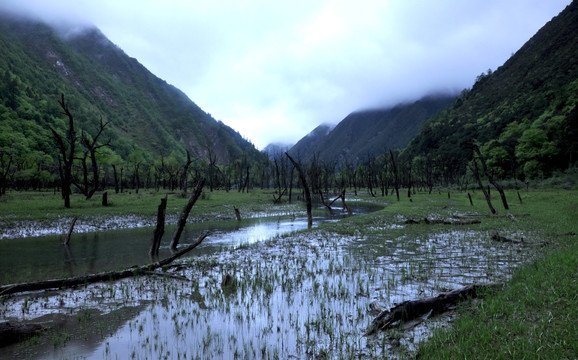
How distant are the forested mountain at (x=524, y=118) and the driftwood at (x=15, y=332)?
34847 millimetres

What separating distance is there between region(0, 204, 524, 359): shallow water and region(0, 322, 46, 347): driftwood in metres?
0.42

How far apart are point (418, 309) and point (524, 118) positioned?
356 ft

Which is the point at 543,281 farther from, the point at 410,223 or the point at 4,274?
the point at 4,274

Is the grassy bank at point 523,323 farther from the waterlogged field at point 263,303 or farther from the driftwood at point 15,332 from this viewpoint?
the driftwood at point 15,332

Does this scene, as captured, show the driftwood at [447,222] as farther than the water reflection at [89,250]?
Yes

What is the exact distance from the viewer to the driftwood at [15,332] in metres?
6.44

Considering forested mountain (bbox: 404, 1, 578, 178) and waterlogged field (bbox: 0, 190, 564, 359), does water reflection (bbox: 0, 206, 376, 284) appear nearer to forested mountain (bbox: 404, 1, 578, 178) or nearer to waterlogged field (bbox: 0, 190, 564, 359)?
waterlogged field (bbox: 0, 190, 564, 359)

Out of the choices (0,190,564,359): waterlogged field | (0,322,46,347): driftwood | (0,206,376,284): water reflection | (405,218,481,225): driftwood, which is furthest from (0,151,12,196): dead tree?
(405,218,481,225): driftwood

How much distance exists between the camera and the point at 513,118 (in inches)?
4021

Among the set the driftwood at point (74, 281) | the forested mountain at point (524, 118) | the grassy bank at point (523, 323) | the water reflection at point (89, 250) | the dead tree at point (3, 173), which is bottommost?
the water reflection at point (89, 250)

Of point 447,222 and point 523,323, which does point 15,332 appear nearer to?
point 523,323

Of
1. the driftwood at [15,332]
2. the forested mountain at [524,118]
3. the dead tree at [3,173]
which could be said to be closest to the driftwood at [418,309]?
the driftwood at [15,332]

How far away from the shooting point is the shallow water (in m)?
6.23

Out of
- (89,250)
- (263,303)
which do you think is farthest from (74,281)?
(89,250)
